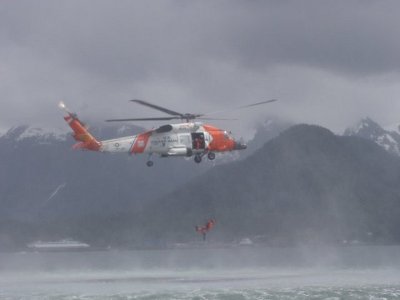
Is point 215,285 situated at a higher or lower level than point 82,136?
lower

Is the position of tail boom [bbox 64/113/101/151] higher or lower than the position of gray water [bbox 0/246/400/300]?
higher

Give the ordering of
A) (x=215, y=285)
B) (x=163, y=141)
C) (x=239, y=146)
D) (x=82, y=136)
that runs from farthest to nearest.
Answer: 1. (x=215, y=285)
2. (x=239, y=146)
3. (x=163, y=141)
4. (x=82, y=136)

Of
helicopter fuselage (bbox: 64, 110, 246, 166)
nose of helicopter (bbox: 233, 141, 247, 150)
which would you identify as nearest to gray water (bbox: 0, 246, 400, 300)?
nose of helicopter (bbox: 233, 141, 247, 150)

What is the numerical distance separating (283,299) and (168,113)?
1212 inches

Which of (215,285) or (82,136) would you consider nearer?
(82,136)

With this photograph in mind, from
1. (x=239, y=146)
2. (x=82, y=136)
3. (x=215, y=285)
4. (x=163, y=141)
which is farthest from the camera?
(x=215, y=285)

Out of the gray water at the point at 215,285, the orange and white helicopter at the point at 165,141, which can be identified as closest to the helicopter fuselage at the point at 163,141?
the orange and white helicopter at the point at 165,141

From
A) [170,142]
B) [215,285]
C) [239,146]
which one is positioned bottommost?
[215,285]

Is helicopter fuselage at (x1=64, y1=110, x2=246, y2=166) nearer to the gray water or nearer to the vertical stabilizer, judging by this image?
the vertical stabilizer

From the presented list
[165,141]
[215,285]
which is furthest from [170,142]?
[215,285]

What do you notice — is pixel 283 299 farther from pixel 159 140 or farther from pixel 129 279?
pixel 129 279

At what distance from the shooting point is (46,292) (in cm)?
12462

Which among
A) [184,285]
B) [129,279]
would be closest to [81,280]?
[129,279]

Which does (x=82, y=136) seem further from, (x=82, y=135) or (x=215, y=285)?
(x=215, y=285)
